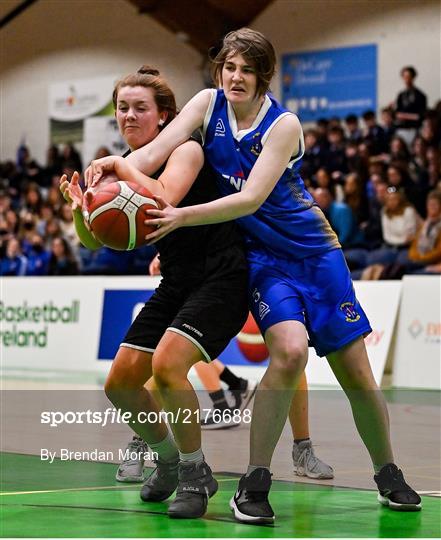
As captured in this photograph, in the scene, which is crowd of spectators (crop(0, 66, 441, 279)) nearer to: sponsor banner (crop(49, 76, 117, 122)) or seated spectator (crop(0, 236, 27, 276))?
seated spectator (crop(0, 236, 27, 276))

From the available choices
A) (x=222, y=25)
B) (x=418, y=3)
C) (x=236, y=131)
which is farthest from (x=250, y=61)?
(x=222, y=25)

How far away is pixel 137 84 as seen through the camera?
16.7 feet

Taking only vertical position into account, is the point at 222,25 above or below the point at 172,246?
above

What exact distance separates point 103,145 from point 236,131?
1737 cm

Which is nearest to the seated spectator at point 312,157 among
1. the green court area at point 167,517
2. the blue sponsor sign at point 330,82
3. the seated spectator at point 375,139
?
the seated spectator at point 375,139

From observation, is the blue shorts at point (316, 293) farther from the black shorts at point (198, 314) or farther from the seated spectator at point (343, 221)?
the seated spectator at point (343, 221)

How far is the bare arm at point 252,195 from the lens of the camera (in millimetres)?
4488

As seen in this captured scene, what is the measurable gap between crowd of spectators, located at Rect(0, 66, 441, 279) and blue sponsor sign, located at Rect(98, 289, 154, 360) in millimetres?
2897

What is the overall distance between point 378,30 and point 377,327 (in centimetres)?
841

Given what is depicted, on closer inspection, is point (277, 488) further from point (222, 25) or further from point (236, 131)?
point (222, 25)

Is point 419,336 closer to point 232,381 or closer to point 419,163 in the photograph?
point 232,381

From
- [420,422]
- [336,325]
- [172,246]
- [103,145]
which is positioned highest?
[103,145]

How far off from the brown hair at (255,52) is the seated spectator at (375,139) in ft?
39.2

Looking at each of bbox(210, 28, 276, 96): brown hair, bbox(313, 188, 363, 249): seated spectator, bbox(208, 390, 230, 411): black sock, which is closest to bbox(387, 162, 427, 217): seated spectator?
bbox(313, 188, 363, 249): seated spectator
